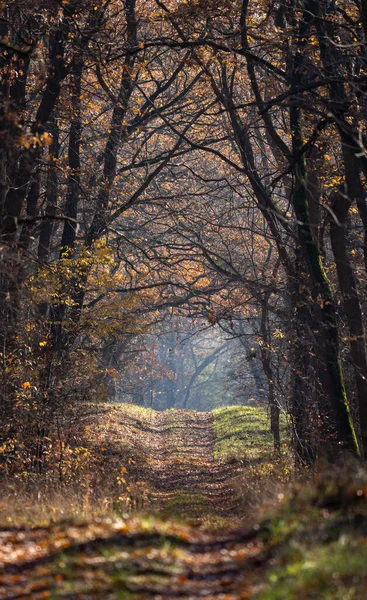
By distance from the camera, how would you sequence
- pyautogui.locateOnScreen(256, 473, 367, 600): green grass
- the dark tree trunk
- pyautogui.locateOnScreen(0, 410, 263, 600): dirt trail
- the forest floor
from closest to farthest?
pyautogui.locateOnScreen(256, 473, 367, 600): green grass
the forest floor
pyautogui.locateOnScreen(0, 410, 263, 600): dirt trail
the dark tree trunk

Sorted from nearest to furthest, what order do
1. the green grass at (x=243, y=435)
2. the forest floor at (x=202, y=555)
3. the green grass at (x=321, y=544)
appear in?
the green grass at (x=321, y=544) → the forest floor at (x=202, y=555) → the green grass at (x=243, y=435)

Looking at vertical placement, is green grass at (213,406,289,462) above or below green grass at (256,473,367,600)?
above

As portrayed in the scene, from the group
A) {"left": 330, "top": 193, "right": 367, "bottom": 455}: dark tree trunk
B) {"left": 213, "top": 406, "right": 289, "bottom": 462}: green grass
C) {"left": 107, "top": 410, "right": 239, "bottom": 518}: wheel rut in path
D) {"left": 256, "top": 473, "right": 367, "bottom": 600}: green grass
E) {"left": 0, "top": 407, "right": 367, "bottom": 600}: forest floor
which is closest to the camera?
{"left": 256, "top": 473, "right": 367, "bottom": 600}: green grass

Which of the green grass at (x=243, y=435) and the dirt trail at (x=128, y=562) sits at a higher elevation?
the green grass at (x=243, y=435)

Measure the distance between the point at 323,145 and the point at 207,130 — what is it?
965cm

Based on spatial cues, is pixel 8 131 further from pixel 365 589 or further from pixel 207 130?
pixel 207 130

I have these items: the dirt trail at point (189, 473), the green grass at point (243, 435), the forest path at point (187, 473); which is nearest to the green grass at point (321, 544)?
the forest path at point (187, 473)

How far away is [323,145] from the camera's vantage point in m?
12.8

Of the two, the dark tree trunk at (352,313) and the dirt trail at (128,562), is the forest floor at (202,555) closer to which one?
the dirt trail at (128,562)

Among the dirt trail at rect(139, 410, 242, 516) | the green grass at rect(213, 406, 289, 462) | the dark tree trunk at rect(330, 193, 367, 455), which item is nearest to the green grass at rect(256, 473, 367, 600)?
the dark tree trunk at rect(330, 193, 367, 455)

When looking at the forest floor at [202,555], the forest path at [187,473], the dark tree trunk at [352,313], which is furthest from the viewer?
the forest path at [187,473]

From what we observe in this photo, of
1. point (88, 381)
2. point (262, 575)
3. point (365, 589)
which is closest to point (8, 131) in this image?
point (262, 575)

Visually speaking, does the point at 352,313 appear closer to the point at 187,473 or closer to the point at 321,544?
Answer: the point at 321,544

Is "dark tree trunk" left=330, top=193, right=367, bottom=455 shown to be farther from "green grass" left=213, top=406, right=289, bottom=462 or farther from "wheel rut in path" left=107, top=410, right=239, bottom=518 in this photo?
"green grass" left=213, top=406, right=289, bottom=462
